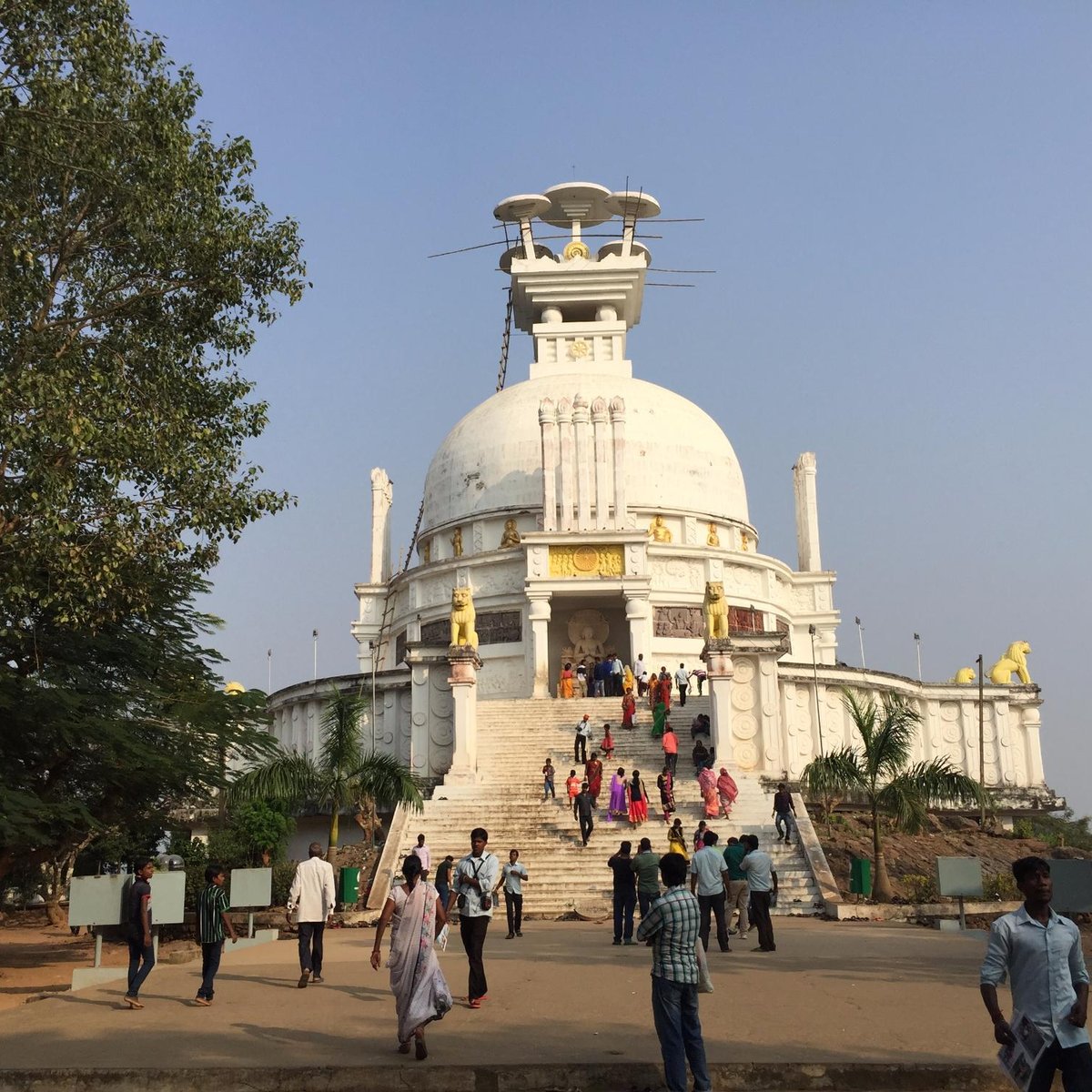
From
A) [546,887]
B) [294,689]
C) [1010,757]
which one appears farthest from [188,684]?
[1010,757]

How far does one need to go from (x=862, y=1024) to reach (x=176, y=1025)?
19.0ft

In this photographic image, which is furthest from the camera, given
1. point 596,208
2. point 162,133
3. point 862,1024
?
point 596,208

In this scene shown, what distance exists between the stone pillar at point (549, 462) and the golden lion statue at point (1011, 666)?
15.5m

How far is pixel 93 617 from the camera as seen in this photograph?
58.9 ft

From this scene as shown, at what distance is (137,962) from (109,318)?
9.33 m

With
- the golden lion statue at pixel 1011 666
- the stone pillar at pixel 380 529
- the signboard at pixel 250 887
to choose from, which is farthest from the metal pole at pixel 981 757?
the stone pillar at pixel 380 529

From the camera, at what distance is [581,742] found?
29.0 meters

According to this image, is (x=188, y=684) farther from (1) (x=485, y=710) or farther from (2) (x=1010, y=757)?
(2) (x=1010, y=757)

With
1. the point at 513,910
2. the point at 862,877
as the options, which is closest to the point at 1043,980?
the point at 513,910

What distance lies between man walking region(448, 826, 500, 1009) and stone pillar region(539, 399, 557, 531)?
88.7ft

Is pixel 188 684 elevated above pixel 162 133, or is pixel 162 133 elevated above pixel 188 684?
pixel 162 133

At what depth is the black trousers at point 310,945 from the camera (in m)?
13.5

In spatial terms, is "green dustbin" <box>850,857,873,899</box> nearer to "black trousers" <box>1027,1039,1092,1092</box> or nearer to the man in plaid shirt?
the man in plaid shirt

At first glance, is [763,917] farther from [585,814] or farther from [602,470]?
[602,470]
